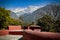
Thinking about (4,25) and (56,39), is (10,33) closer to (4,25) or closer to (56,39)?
(4,25)

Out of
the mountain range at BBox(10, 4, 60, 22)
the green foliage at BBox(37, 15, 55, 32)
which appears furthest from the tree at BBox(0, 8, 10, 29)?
the mountain range at BBox(10, 4, 60, 22)

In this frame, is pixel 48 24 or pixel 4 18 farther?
pixel 4 18

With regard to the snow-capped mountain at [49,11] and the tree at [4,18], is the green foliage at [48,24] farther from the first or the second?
the tree at [4,18]

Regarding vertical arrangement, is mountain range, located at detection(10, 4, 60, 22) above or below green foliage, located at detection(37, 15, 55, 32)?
above

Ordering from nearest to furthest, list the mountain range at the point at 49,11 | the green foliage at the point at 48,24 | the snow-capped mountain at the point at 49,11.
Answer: the green foliage at the point at 48,24 → the snow-capped mountain at the point at 49,11 → the mountain range at the point at 49,11

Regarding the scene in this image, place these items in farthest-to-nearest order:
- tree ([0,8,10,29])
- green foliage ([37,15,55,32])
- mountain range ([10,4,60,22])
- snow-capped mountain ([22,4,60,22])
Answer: tree ([0,8,10,29]), mountain range ([10,4,60,22]), snow-capped mountain ([22,4,60,22]), green foliage ([37,15,55,32])

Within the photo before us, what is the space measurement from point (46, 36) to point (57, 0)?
86.7 feet

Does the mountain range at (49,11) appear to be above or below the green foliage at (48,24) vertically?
above

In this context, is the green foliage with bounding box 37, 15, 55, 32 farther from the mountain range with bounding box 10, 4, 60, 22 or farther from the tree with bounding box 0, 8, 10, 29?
the tree with bounding box 0, 8, 10, 29

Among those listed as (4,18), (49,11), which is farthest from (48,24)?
(49,11)

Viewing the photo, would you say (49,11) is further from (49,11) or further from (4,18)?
(4,18)

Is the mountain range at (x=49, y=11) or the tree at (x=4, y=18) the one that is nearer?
the mountain range at (x=49, y=11)

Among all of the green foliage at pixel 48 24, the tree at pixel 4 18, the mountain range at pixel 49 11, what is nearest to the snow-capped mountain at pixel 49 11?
the mountain range at pixel 49 11

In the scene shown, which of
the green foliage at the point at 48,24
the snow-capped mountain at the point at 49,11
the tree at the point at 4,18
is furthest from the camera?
the tree at the point at 4,18
